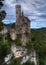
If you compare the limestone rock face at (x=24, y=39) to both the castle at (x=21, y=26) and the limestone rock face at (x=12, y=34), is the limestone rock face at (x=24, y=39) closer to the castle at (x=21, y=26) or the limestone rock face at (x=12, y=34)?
the castle at (x=21, y=26)

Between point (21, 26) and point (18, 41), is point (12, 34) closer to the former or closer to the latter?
point (18, 41)

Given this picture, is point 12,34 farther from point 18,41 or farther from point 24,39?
point 24,39

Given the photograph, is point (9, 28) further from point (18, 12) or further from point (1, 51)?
point (1, 51)

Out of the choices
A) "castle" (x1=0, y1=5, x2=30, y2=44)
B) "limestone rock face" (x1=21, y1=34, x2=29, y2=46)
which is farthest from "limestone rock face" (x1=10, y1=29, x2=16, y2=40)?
"limestone rock face" (x1=21, y1=34, x2=29, y2=46)

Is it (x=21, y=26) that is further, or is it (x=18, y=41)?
(x=21, y=26)

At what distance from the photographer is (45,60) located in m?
41.6

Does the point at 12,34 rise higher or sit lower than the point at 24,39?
higher

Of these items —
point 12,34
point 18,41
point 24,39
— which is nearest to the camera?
point 12,34

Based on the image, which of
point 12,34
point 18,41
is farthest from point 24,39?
point 12,34

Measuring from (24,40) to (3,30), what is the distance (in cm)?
455

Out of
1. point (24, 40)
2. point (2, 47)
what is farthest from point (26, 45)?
point (2, 47)

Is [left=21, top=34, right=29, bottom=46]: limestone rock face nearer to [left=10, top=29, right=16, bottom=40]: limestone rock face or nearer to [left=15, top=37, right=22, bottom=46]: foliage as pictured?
[left=15, top=37, right=22, bottom=46]: foliage

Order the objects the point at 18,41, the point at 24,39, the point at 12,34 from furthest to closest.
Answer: the point at 24,39
the point at 18,41
the point at 12,34

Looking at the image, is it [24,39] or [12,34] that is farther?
[24,39]
